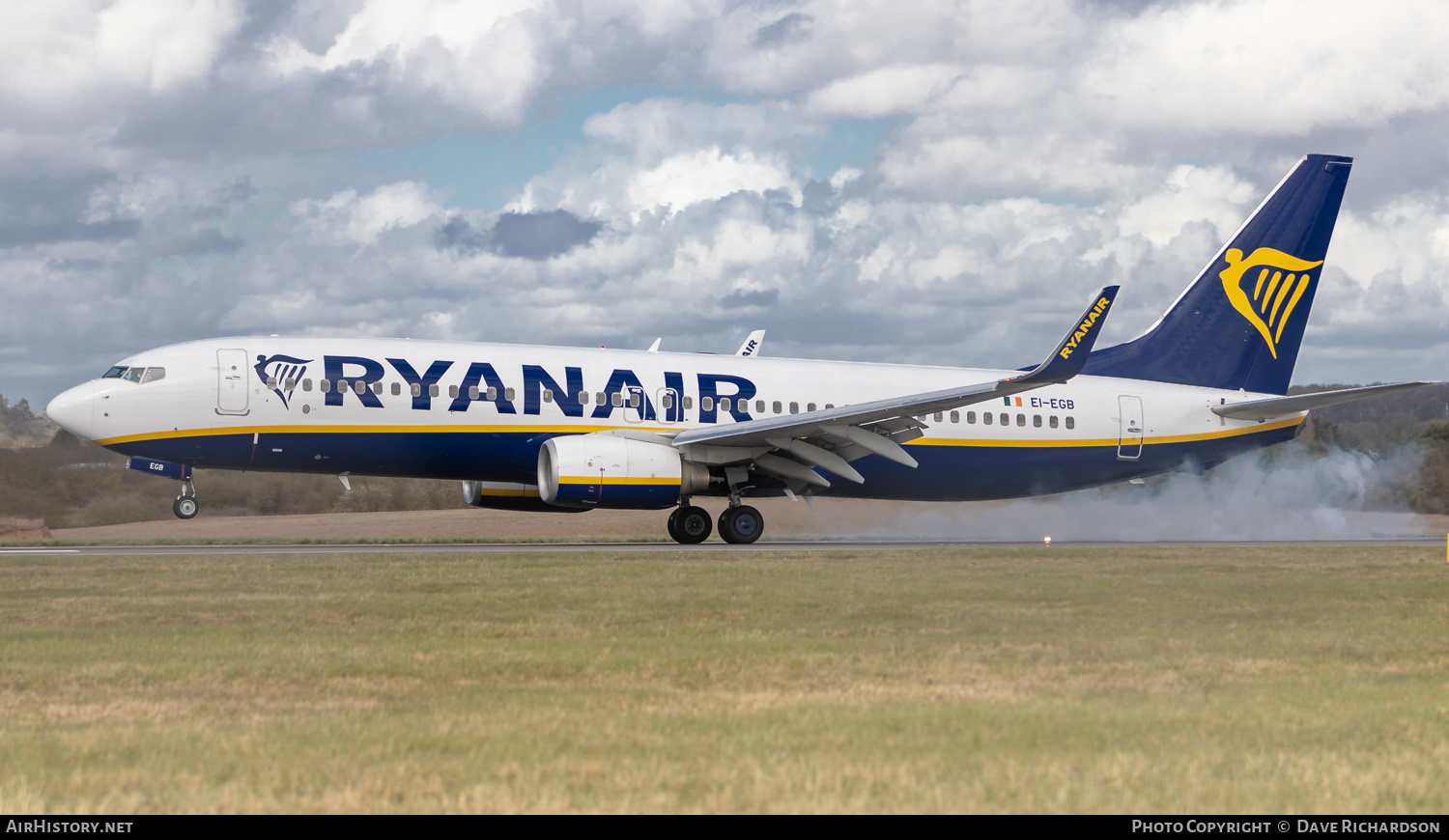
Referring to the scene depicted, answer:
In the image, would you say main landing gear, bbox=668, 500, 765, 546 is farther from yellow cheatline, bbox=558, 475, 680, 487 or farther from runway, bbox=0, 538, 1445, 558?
yellow cheatline, bbox=558, 475, 680, 487

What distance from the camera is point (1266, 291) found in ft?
108

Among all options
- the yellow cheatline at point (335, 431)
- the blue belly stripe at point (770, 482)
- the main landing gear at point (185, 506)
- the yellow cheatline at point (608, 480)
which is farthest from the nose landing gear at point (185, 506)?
the yellow cheatline at point (608, 480)

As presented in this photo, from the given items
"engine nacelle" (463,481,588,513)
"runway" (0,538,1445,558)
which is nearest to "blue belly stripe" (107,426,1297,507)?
"engine nacelle" (463,481,588,513)

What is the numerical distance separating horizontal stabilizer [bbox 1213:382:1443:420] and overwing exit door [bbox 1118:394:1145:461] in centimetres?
208

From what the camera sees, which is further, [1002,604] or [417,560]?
[417,560]

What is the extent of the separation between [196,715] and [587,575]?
10.3 m

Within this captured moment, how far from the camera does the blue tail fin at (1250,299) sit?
32.8m

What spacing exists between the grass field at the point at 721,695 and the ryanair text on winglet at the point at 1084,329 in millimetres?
8218

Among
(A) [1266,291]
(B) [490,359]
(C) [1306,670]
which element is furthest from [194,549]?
(A) [1266,291]

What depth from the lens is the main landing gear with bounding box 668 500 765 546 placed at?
27484 mm

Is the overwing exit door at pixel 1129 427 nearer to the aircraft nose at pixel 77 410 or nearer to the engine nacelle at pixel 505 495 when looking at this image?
the engine nacelle at pixel 505 495

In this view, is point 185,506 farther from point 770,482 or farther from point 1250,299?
point 1250,299

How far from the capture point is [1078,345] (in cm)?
2500

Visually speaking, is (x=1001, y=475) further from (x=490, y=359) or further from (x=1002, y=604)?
(x=1002, y=604)
